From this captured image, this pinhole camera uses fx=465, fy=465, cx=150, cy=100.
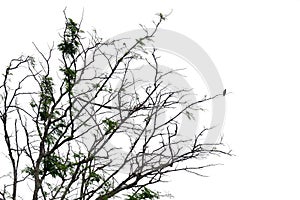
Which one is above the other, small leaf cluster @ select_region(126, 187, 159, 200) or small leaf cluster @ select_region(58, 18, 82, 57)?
small leaf cluster @ select_region(58, 18, 82, 57)

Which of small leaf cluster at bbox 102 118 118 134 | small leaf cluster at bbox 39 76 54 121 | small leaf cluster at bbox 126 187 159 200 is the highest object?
small leaf cluster at bbox 39 76 54 121

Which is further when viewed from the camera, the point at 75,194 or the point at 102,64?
the point at 102,64

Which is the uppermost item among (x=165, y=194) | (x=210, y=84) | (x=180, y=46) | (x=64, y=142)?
(x=180, y=46)

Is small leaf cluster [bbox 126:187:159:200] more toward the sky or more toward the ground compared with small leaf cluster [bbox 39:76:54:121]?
more toward the ground

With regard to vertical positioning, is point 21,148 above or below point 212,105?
below

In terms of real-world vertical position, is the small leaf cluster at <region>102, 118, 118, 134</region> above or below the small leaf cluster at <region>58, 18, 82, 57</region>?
below

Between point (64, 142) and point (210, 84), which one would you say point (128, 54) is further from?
point (210, 84)

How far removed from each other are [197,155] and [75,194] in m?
1.21

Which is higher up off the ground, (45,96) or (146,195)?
(45,96)

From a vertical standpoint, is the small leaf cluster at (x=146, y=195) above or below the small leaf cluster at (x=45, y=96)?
below

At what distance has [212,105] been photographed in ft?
35.3

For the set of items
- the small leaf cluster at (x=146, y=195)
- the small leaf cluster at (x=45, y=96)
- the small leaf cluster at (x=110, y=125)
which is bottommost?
the small leaf cluster at (x=146, y=195)

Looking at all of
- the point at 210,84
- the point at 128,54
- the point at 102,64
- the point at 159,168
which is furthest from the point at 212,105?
the point at 159,168

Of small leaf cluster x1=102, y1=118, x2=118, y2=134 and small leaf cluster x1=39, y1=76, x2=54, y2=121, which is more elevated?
small leaf cluster x1=39, y1=76, x2=54, y2=121
